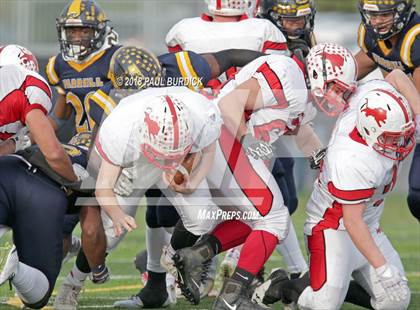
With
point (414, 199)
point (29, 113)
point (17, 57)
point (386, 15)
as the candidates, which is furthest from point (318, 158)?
point (17, 57)

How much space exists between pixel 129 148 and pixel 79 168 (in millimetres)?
511

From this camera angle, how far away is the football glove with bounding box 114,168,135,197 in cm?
517

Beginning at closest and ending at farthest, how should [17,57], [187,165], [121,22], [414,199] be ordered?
[187,165] → [414,199] → [17,57] → [121,22]

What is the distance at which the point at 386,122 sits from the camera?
469 centimetres

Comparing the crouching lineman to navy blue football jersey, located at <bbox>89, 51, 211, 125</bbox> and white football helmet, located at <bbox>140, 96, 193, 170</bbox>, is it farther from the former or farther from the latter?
white football helmet, located at <bbox>140, 96, 193, 170</bbox>

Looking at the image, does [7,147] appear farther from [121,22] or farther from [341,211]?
[121,22]

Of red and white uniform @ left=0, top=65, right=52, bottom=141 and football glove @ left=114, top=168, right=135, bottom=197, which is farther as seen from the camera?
football glove @ left=114, top=168, right=135, bottom=197

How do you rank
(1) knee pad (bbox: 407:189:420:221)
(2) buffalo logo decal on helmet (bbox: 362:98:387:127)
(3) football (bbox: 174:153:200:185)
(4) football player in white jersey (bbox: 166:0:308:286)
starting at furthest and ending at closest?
(4) football player in white jersey (bbox: 166:0:308:286) → (1) knee pad (bbox: 407:189:420:221) → (3) football (bbox: 174:153:200:185) → (2) buffalo logo decal on helmet (bbox: 362:98:387:127)

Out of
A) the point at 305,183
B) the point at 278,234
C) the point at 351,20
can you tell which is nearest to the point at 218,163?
the point at 278,234

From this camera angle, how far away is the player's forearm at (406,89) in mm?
5184

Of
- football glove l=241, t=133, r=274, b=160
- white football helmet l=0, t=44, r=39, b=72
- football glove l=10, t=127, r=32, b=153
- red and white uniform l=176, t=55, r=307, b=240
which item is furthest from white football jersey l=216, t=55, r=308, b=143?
white football helmet l=0, t=44, r=39, b=72

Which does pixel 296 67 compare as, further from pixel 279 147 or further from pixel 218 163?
pixel 279 147

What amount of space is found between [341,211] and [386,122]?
1.66ft

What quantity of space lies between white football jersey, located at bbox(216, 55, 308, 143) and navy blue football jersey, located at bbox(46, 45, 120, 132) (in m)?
0.90
